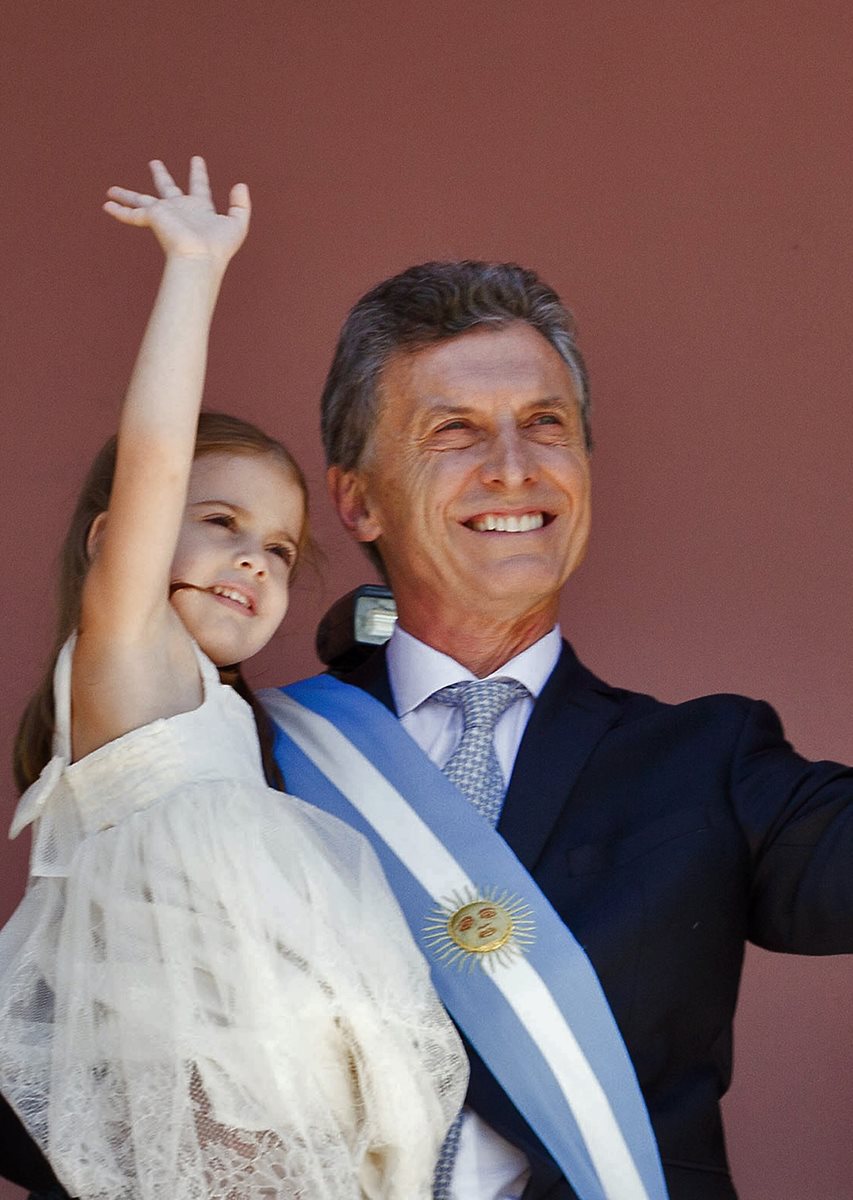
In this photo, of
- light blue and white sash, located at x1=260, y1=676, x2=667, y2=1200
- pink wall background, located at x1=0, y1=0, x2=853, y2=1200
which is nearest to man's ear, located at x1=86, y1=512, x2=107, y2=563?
light blue and white sash, located at x1=260, y1=676, x2=667, y2=1200

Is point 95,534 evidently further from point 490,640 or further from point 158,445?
point 490,640

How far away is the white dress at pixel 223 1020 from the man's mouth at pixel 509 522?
1.92ft

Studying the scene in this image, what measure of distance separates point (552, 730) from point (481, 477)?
30 cm

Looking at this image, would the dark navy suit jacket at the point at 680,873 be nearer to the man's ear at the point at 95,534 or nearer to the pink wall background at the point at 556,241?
the man's ear at the point at 95,534

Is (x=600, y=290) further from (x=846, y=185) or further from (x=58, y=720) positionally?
(x=58, y=720)

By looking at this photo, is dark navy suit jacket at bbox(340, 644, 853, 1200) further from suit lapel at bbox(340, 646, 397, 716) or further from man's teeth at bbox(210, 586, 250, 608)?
man's teeth at bbox(210, 586, 250, 608)

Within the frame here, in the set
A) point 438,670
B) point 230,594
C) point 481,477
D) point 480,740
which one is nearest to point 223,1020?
point 230,594

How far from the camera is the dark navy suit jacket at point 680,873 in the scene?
6.56 feet

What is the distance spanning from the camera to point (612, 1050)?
6.49ft

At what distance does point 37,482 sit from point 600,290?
2.61ft

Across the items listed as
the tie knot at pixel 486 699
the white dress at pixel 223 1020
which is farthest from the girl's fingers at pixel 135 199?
the tie knot at pixel 486 699

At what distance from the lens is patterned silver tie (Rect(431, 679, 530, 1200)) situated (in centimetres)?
219

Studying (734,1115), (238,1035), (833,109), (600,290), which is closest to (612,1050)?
(238,1035)

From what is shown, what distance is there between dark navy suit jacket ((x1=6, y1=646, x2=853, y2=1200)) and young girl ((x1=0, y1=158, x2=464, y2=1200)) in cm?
28
